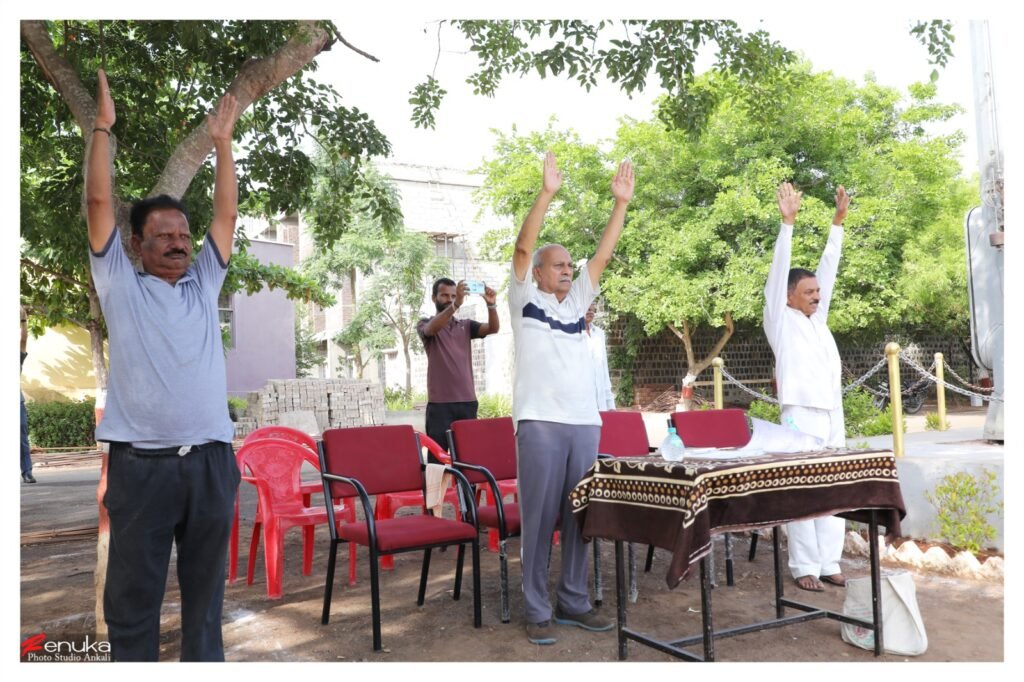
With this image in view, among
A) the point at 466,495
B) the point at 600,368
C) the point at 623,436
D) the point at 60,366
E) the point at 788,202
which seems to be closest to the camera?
the point at 466,495

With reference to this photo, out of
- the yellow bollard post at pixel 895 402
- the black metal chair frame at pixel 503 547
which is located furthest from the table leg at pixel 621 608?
the yellow bollard post at pixel 895 402

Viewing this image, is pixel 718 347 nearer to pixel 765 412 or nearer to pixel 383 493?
pixel 765 412

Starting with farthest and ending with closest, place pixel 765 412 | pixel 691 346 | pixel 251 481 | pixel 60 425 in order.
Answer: pixel 691 346 → pixel 60 425 → pixel 765 412 → pixel 251 481

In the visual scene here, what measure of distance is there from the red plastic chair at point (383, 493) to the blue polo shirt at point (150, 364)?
4.17ft

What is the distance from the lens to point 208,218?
6652 millimetres

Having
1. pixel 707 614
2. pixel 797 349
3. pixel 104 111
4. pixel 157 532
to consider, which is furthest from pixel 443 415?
pixel 104 111

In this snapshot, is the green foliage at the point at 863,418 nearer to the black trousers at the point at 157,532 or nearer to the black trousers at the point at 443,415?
the black trousers at the point at 443,415

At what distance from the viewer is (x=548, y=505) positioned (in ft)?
13.4

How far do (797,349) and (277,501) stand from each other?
9.93ft

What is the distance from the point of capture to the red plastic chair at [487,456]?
455cm

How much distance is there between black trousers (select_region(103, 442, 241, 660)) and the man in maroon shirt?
3026 mm

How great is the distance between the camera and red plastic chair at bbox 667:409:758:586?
17.3 feet
